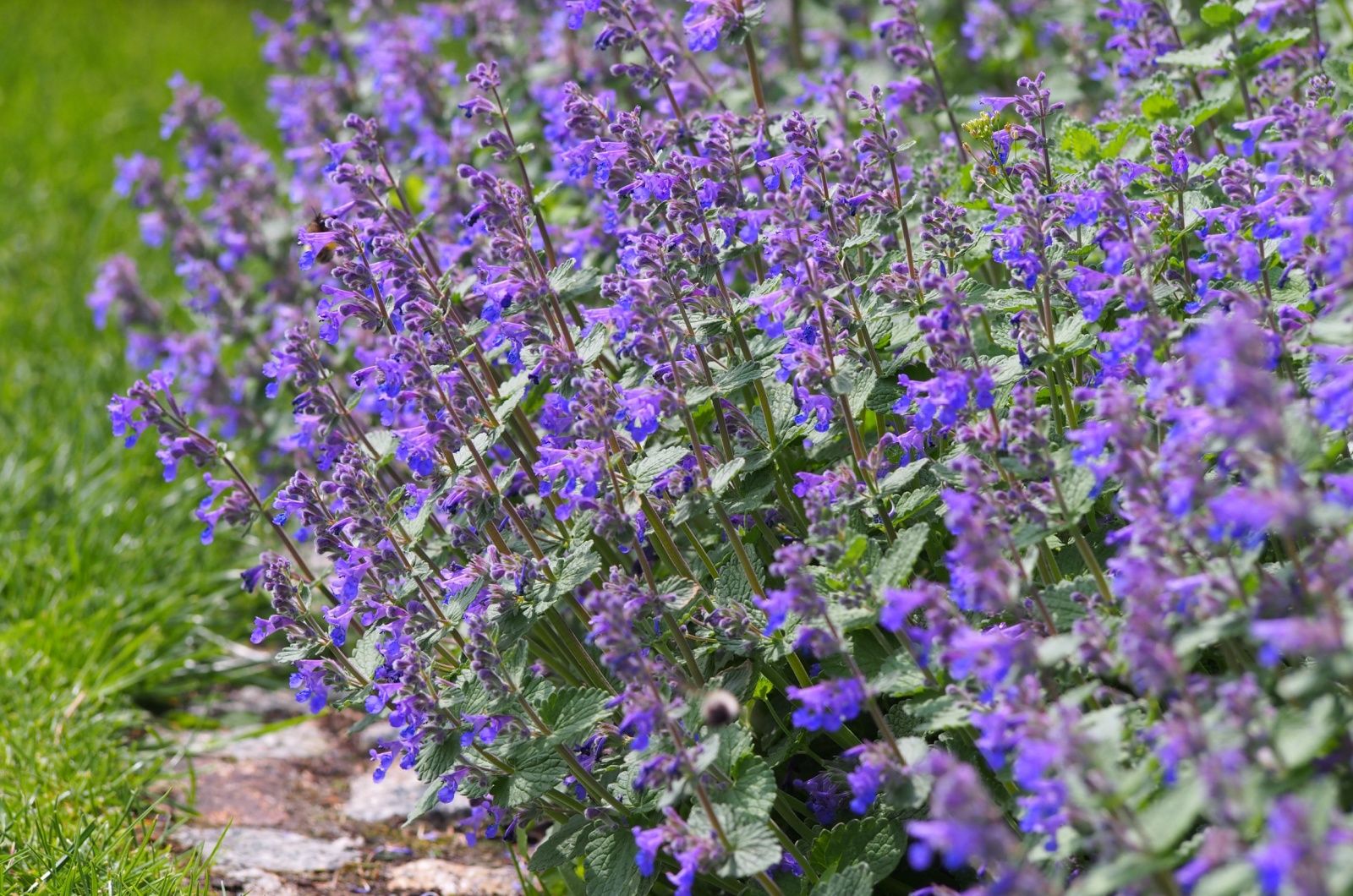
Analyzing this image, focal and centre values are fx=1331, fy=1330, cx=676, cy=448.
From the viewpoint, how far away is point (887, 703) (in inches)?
137

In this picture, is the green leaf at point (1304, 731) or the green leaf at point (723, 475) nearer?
the green leaf at point (1304, 731)

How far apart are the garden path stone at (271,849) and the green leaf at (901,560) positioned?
7.46 ft

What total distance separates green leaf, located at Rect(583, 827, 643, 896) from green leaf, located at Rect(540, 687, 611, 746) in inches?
9.9

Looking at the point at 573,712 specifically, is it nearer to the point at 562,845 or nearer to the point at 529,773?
the point at 529,773

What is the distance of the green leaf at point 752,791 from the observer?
2.73 metres

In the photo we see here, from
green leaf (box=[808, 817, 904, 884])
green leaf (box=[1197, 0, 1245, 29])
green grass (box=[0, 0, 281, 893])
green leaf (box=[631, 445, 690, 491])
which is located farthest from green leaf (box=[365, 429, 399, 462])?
green leaf (box=[1197, 0, 1245, 29])

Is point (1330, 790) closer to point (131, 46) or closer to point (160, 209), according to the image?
point (160, 209)

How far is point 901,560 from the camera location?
275 centimetres

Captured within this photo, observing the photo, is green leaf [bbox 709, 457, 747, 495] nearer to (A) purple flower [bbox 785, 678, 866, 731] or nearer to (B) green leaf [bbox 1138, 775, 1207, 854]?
(A) purple flower [bbox 785, 678, 866, 731]

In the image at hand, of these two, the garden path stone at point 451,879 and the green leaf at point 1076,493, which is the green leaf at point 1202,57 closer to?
the green leaf at point 1076,493

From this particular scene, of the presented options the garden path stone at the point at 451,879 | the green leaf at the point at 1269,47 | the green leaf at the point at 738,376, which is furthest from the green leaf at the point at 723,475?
the green leaf at the point at 1269,47

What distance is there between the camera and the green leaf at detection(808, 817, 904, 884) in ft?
9.57

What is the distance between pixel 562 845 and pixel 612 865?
22 cm

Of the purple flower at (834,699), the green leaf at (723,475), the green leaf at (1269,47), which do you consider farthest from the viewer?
the green leaf at (1269,47)
